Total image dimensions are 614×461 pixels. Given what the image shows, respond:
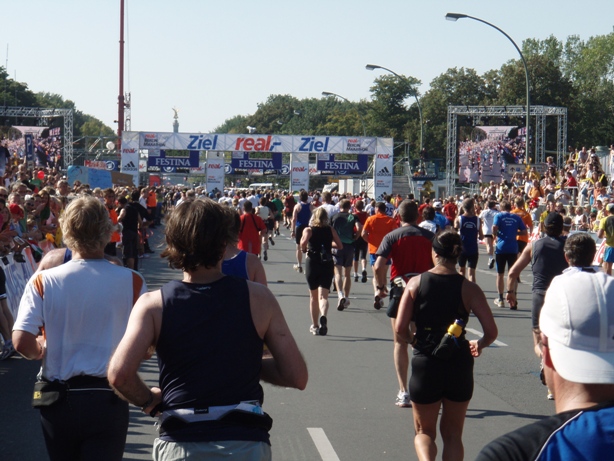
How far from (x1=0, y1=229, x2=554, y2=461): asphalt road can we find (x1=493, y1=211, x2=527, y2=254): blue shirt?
8.38ft

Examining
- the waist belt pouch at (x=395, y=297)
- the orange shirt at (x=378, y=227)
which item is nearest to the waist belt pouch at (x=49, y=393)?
the waist belt pouch at (x=395, y=297)

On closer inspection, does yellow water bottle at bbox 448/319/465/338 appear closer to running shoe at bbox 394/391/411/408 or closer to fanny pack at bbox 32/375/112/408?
fanny pack at bbox 32/375/112/408

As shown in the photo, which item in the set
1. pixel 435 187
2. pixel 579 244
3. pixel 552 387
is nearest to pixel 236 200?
pixel 579 244

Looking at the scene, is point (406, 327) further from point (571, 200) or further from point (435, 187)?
point (435, 187)

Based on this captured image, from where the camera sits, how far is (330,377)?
988 cm

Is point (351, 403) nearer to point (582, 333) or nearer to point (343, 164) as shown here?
point (582, 333)

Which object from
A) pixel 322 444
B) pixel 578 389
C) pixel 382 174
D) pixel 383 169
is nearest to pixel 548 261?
pixel 322 444

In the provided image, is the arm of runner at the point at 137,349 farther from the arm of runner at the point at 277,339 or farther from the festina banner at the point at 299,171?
the festina banner at the point at 299,171

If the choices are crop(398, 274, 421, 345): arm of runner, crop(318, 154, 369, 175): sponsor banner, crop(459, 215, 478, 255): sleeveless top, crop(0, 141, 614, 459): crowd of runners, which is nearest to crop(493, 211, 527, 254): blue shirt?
crop(0, 141, 614, 459): crowd of runners

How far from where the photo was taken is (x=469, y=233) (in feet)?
57.6

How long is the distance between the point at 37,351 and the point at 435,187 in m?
59.0

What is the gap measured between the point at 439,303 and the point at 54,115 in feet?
188

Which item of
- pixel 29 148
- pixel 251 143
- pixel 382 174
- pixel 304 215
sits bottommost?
pixel 304 215

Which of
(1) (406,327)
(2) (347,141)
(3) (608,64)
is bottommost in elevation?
(1) (406,327)
